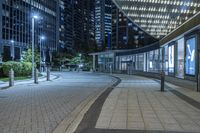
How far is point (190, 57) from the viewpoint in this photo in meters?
34.5

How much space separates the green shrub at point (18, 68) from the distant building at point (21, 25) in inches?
1436

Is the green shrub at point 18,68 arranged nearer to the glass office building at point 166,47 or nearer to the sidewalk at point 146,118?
the glass office building at point 166,47

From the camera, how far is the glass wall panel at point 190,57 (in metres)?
33.2

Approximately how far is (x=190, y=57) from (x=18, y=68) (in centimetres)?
1755

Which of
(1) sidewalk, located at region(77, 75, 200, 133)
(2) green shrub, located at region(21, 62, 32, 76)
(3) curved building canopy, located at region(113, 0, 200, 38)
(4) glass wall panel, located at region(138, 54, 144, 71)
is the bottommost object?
(1) sidewalk, located at region(77, 75, 200, 133)

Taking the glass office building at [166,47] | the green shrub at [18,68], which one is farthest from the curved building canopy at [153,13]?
the green shrub at [18,68]

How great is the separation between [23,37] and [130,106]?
94082 mm

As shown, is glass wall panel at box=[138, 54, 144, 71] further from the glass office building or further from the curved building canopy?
the curved building canopy

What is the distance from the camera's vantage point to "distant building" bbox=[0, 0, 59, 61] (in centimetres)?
9294

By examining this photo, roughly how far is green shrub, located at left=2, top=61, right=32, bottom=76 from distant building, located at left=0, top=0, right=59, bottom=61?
1436 inches

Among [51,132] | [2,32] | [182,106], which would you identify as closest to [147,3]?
[2,32]

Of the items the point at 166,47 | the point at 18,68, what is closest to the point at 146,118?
the point at 18,68

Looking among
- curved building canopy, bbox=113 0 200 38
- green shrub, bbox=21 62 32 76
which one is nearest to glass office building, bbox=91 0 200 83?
curved building canopy, bbox=113 0 200 38

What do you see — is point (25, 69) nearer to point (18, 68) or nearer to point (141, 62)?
point (18, 68)
